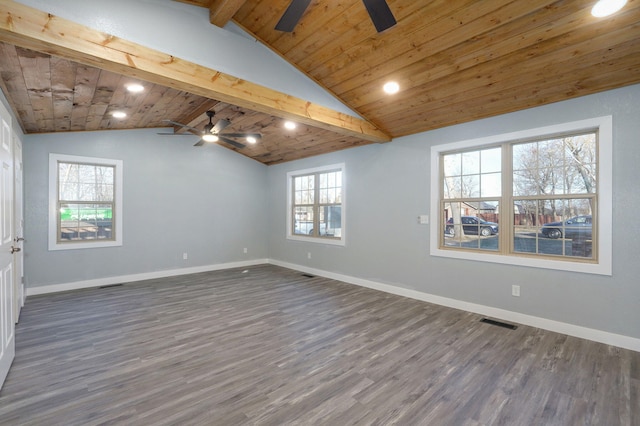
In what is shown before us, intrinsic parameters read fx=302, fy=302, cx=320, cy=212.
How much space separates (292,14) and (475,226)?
3490mm

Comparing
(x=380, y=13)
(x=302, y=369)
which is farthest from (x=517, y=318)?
(x=380, y=13)

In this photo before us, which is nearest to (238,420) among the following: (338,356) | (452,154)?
(338,356)

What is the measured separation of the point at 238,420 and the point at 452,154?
4084mm

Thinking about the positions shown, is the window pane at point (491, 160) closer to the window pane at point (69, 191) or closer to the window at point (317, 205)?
the window at point (317, 205)

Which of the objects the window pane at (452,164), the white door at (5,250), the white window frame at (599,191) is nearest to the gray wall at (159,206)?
the white door at (5,250)

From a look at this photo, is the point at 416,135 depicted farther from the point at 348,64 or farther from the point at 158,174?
the point at 158,174

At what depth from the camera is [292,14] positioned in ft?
6.59

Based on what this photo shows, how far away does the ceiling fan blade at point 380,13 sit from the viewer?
1.83m

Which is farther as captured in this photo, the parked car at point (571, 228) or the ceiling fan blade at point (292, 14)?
the parked car at point (571, 228)

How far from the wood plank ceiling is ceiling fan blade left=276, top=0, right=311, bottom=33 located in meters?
Answer: 1.08

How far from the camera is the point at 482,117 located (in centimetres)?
391

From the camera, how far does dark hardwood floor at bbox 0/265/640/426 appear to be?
2.03 meters

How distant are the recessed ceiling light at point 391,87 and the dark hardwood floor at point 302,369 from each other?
2823 millimetres

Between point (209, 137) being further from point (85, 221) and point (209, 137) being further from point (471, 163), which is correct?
point (471, 163)
